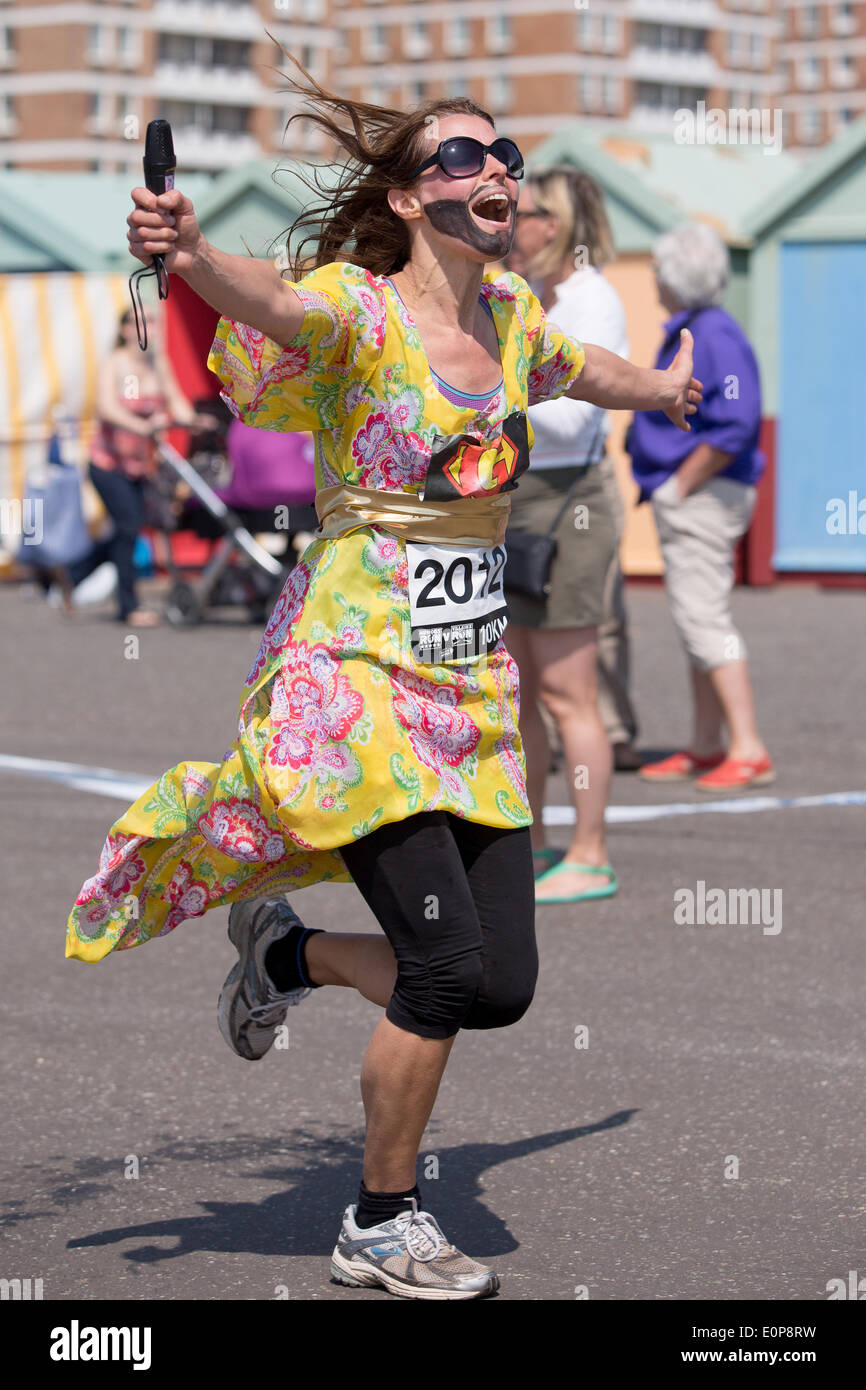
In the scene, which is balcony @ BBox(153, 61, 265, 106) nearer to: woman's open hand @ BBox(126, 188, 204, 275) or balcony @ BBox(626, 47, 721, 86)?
balcony @ BBox(626, 47, 721, 86)

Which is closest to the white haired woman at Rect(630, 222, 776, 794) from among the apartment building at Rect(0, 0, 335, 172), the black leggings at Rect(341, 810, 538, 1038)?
the black leggings at Rect(341, 810, 538, 1038)

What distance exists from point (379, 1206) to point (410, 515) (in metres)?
1.09

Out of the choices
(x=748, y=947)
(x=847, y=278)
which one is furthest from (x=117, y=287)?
(x=748, y=947)

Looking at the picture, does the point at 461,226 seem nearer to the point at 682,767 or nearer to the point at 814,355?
the point at 682,767

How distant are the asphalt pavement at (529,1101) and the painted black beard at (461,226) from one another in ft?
5.37

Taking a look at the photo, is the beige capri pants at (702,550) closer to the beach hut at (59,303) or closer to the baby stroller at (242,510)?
the baby stroller at (242,510)

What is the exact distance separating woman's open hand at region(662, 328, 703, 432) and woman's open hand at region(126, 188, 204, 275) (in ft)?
4.03

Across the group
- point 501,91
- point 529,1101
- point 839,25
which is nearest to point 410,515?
point 529,1101

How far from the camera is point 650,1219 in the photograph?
3.97 meters

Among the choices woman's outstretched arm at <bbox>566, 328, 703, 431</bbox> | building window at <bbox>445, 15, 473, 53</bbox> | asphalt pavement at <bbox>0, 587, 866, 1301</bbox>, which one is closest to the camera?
asphalt pavement at <bbox>0, 587, 866, 1301</bbox>

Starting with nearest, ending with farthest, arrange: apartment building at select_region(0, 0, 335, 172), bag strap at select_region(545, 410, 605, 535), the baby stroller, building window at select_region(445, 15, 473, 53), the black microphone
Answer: the black microphone
bag strap at select_region(545, 410, 605, 535)
the baby stroller
apartment building at select_region(0, 0, 335, 172)
building window at select_region(445, 15, 473, 53)

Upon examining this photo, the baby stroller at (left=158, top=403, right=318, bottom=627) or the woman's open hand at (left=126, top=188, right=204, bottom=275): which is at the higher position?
the woman's open hand at (left=126, top=188, right=204, bottom=275)

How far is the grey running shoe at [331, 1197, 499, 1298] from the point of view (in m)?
3.56

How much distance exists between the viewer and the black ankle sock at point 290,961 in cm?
392
